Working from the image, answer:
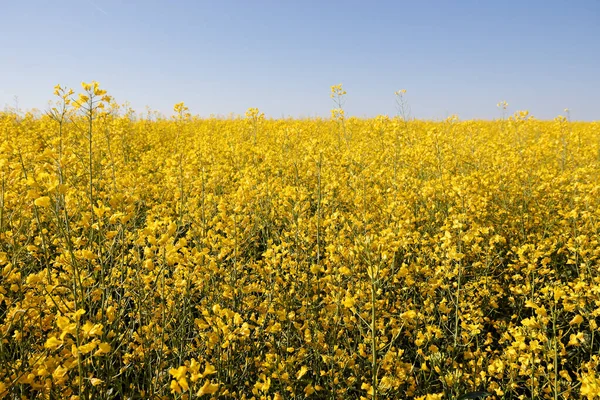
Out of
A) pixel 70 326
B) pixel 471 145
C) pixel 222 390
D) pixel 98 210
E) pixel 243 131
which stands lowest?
pixel 222 390

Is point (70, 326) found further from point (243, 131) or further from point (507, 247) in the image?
point (243, 131)

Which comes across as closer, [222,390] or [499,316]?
[222,390]

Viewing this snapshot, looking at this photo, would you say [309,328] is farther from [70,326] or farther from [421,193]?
[421,193]

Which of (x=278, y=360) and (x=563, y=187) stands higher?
(x=563, y=187)

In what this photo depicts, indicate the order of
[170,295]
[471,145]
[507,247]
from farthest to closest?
[471,145] < [507,247] < [170,295]

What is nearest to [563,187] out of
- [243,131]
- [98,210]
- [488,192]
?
[488,192]

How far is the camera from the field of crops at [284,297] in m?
1.63

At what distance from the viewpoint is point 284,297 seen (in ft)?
7.87

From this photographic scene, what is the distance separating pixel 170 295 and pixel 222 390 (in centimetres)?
64

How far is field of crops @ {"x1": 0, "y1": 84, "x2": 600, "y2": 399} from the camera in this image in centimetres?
163

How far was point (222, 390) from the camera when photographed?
67.8 inches

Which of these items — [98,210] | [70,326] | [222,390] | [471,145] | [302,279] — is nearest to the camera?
[70,326]

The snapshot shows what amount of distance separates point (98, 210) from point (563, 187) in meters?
4.55

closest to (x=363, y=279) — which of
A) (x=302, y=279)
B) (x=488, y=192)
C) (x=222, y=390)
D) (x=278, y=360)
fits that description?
(x=302, y=279)
